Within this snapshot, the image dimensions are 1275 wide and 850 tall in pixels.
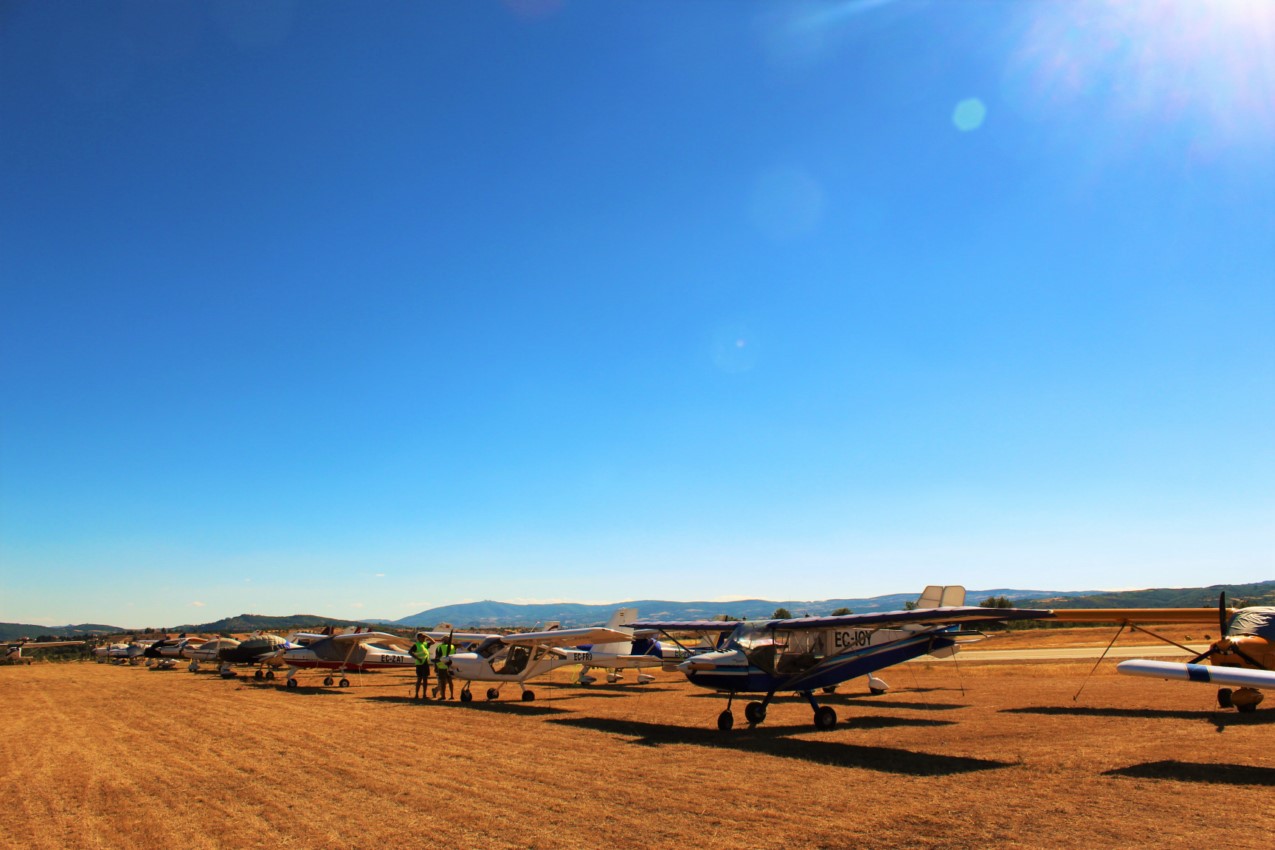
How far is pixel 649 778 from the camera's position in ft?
32.6

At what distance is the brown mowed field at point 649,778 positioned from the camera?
23.9ft

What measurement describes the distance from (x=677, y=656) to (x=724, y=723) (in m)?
16.8

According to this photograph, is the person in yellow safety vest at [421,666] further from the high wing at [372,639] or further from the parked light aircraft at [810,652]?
the parked light aircraft at [810,652]

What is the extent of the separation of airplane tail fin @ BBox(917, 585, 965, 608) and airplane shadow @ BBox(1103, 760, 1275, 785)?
10365 mm

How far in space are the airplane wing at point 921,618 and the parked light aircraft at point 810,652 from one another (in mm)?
18

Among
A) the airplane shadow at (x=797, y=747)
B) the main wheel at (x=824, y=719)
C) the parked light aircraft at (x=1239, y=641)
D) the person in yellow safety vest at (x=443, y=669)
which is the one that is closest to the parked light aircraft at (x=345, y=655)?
the person in yellow safety vest at (x=443, y=669)

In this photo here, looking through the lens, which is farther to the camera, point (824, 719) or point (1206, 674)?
point (824, 719)

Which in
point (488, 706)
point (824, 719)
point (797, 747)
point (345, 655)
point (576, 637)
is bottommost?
point (488, 706)

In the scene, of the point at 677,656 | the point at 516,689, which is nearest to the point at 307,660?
the point at 516,689

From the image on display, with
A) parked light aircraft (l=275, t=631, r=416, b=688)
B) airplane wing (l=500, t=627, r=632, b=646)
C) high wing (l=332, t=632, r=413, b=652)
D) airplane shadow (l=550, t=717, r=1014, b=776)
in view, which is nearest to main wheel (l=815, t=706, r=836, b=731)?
airplane shadow (l=550, t=717, r=1014, b=776)

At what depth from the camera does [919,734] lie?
13.9 metres

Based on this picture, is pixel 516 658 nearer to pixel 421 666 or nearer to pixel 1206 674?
pixel 421 666

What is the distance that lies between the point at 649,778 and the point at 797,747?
12.7 ft

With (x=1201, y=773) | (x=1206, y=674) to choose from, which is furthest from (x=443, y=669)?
(x=1206, y=674)
